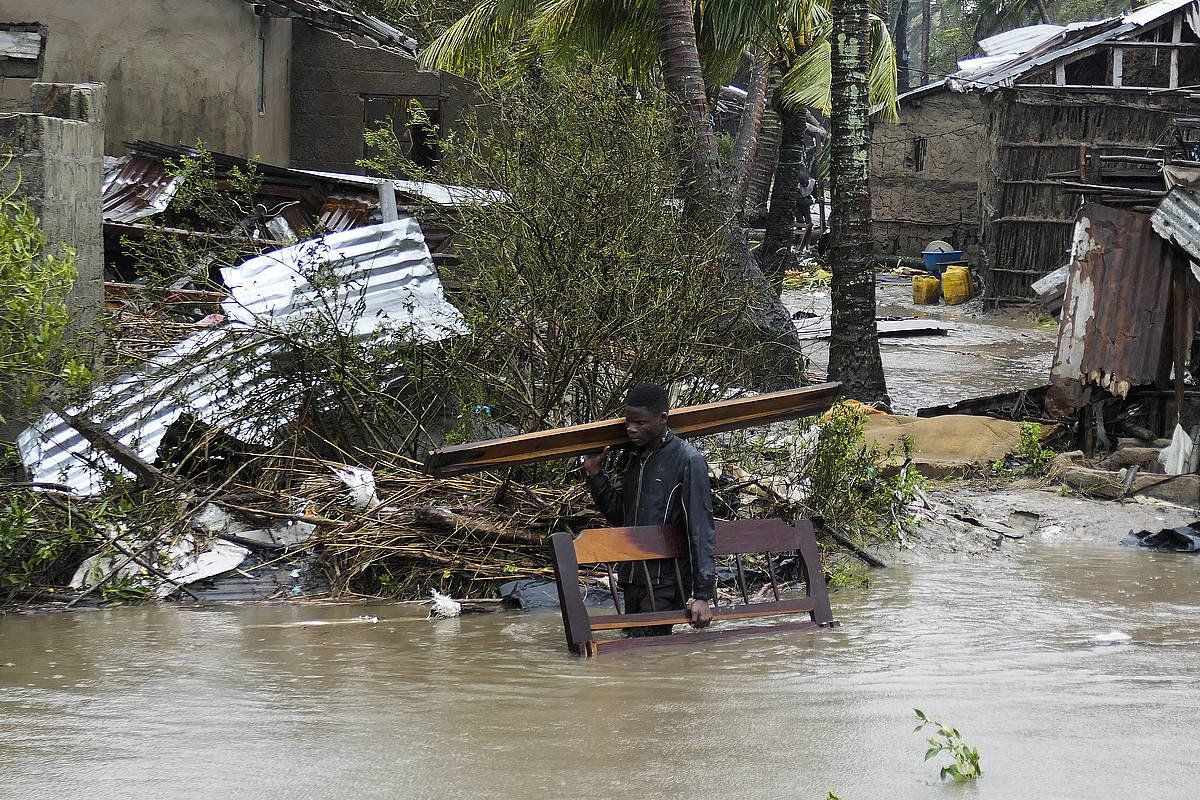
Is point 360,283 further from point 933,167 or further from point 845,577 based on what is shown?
point 933,167

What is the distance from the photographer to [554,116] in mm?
9250

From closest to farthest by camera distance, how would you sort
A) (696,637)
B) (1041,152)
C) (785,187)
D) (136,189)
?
(696,637), (136,189), (785,187), (1041,152)

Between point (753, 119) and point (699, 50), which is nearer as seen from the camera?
point (699, 50)

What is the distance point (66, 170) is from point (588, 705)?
18.3 feet

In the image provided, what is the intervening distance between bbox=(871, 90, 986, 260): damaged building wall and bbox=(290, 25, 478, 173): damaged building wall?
12.2 meters

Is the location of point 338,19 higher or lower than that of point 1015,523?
higher

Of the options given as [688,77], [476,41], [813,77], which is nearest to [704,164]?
[688,77]

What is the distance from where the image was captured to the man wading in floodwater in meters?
6.20

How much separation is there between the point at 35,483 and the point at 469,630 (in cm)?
295

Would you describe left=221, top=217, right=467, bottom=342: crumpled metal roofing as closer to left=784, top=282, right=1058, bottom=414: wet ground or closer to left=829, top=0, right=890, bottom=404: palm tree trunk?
left=829, top=0, right=890, bottom=404: palm tree trunk

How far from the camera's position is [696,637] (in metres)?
6.45

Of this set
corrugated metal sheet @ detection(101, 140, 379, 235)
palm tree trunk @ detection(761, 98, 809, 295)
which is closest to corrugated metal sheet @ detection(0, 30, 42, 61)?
corrugated metal sheet @ detection(101, 140, 379, 235)

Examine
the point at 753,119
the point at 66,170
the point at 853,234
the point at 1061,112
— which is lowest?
the point at 853,234

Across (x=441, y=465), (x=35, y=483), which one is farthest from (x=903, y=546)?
(x=35, y=483)
